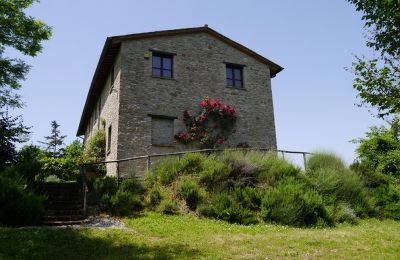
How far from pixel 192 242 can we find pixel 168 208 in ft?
12.5

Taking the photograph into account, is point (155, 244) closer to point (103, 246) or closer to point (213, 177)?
point (103, 246)

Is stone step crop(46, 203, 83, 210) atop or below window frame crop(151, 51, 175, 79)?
below

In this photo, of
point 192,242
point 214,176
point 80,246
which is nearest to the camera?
point 80,246

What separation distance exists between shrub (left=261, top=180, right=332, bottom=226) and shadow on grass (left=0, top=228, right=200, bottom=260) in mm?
4656

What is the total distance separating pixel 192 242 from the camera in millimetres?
9211

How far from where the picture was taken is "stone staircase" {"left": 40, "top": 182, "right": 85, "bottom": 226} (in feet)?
39.8

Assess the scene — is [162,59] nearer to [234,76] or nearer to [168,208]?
[234,76]

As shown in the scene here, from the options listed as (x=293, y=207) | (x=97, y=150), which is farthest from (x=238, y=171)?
(x=97, y=150)

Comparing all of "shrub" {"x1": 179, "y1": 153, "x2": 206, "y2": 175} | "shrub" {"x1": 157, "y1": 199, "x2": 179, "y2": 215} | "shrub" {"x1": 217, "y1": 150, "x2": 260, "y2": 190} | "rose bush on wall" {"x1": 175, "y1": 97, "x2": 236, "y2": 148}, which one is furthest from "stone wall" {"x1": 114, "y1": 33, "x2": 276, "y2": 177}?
"shrub" {"x1": 157, "y1": 199, "x2": 179, "y2": 215}

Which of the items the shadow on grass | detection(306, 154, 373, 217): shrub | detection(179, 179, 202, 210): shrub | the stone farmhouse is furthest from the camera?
the stone farmhouse

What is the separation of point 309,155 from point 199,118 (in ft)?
17.7

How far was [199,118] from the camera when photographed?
1848 cm

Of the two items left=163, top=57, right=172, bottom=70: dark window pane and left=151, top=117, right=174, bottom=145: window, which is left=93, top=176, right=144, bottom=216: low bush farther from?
left=163, top=57, right=172, bottom=70: dark window pane

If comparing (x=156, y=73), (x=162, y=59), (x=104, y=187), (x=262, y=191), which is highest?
(x=162, y=59)
